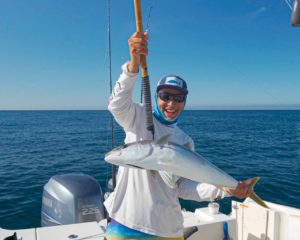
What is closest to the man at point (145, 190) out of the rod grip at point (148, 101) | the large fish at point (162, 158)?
the rod grip at point (148, 101)

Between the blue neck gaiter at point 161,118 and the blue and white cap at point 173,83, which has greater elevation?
the blue and white cap at point 173,83

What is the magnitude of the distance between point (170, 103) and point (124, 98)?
526 mm

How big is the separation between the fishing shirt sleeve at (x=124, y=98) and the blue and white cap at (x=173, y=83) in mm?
362

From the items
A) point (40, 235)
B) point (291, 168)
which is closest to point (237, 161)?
point (291, 168)

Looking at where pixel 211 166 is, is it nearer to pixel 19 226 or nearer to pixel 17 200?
pixel 19 226

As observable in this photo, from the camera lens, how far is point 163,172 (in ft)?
7.54

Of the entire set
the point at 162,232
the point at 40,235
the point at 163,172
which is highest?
the point at 163,172

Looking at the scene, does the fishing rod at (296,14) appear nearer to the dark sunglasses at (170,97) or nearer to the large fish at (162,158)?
the dark sunglasses at (170,97)

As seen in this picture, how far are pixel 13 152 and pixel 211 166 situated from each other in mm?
26024

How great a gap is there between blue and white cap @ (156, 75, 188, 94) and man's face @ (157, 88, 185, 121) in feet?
0.12

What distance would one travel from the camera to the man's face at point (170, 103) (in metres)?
2.72

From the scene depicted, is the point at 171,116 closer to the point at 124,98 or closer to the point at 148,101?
the point at 148,101

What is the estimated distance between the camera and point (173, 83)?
2.71 metres

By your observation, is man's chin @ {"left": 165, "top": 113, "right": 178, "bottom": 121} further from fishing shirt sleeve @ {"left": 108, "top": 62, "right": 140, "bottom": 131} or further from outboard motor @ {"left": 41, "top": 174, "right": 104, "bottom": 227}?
outboard motor @ {"left": 41, "top": 174, "right": 104, "bottom": 227}
